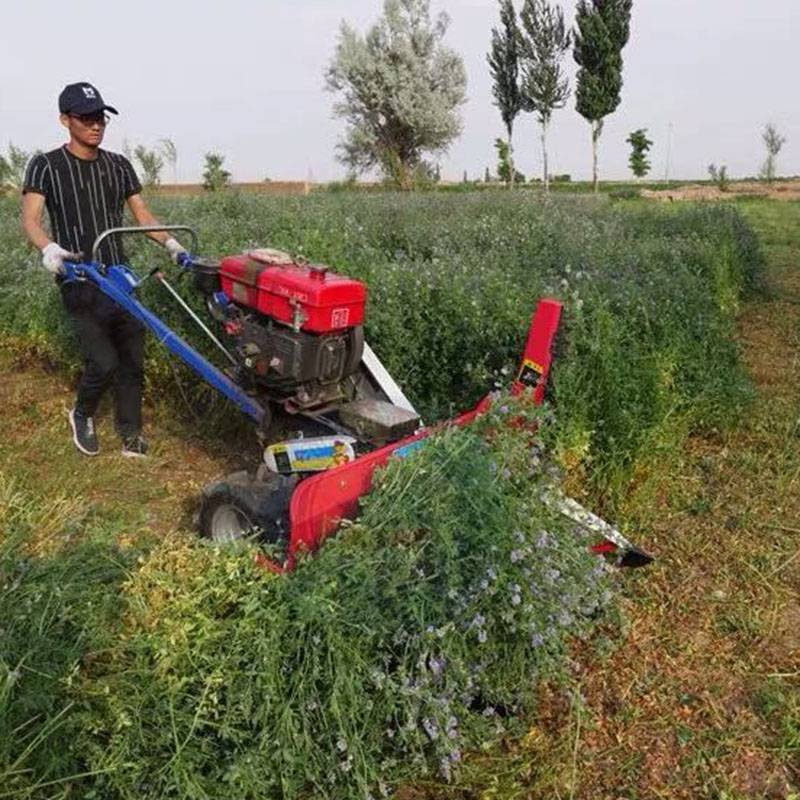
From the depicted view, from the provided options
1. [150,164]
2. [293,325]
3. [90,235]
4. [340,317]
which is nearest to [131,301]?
[90,235]

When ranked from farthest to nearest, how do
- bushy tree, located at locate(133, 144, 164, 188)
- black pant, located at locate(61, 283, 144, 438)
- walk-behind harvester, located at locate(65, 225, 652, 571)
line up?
bushy tree, located at locate(133, 144, 164, 188) → black pant, located at locate(61, 283, 144, 438) → walk-behind harvester, located at locate(65, 225, 652, 571)

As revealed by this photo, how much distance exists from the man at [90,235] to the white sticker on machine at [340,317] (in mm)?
1192

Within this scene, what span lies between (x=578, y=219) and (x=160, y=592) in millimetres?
8563

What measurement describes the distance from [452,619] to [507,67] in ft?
126

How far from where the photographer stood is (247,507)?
10.0 ft

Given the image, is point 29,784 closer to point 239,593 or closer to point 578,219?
point 239,593

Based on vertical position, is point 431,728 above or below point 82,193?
below

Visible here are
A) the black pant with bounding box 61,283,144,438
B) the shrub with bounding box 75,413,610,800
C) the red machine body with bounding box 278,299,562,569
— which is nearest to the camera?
the shrub with bounding box 75,413,610,800

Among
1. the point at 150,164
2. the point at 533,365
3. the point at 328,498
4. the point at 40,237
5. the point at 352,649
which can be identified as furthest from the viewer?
the point at 150,164

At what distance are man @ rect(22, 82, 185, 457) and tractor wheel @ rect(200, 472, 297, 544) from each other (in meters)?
1.41

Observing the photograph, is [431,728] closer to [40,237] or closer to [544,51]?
[40,237]

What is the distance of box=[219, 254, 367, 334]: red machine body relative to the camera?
10.5 ft

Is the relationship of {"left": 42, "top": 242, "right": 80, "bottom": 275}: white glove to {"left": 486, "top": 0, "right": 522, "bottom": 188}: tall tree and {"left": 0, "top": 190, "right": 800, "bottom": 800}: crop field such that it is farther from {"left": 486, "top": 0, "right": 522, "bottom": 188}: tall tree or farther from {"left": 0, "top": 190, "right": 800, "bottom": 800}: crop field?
{"left": 486, "top": 0, "right": 522, "bottom": 188}: tall tree

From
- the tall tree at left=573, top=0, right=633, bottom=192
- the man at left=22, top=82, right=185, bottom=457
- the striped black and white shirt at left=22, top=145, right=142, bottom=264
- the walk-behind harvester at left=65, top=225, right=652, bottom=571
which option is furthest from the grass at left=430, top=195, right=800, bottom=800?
the tall tree at left=573, top=0, right=633, bottom=192
